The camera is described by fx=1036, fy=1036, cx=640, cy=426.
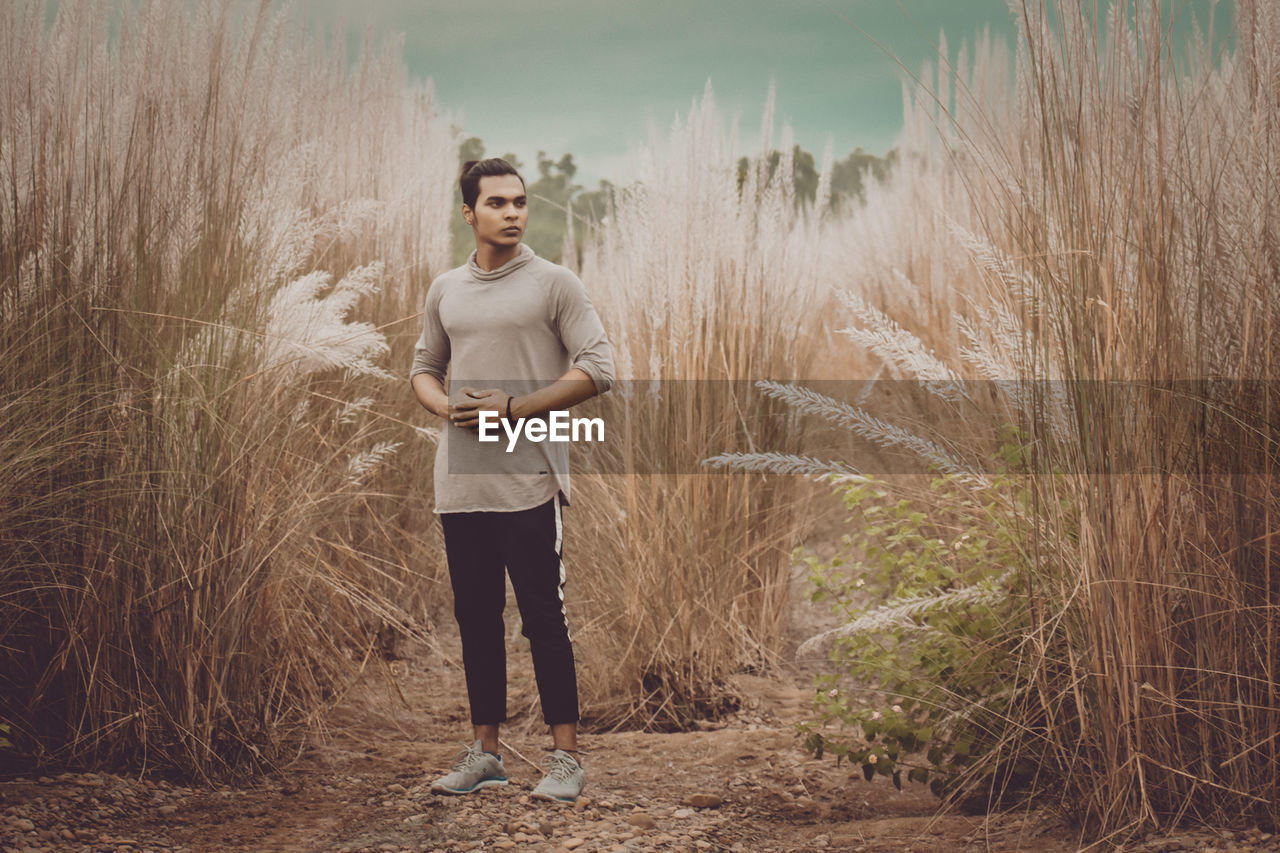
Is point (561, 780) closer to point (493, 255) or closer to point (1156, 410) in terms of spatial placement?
point (493, 255)

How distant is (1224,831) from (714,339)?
193 centimetres

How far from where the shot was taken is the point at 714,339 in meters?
3.23

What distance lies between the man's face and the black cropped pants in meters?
0.60

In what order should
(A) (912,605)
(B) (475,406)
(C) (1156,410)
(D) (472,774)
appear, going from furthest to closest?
(D) (472,774), (B) (475,406), (A) (912,605), (C) (1156,410)

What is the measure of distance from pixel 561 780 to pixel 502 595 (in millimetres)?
439

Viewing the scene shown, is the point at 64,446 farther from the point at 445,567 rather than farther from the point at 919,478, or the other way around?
the point at 919,478

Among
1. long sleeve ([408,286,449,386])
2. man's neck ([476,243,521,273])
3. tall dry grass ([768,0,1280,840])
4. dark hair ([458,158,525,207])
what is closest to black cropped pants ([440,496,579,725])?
long sleeve ([408,286,449,386])

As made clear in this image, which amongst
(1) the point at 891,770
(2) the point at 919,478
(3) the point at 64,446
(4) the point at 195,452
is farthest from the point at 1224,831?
(3) the point at 64,446

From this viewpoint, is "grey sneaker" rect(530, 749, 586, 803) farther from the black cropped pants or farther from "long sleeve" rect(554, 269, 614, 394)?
"long sleeve" rect(554, 269, 614, 394)

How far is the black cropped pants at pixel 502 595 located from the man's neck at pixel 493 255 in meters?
0.55

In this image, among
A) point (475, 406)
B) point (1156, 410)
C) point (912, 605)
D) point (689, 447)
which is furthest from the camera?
point (689, 447)

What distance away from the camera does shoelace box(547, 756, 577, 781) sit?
2.33 metres

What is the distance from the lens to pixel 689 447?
304 centimetres

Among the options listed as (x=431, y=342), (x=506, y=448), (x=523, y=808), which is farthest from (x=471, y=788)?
(x=431, y=342)
